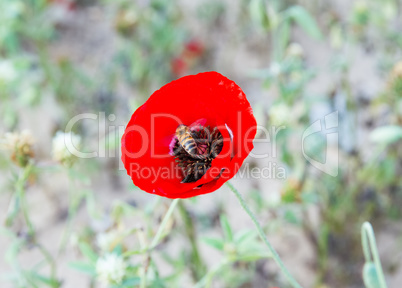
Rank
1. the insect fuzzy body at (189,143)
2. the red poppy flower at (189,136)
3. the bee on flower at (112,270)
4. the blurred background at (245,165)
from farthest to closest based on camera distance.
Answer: the blurred background at (245,165), the bee on flower at (112,270), the insect fuzzy body at (189,143), the red poppy flower at (189,136)

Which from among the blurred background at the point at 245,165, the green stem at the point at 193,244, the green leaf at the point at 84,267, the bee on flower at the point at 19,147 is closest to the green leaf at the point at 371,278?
the blurred background at the point at 245,165

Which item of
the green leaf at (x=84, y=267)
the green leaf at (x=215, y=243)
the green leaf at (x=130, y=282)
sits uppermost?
the green leaf at (x=215, y=243)

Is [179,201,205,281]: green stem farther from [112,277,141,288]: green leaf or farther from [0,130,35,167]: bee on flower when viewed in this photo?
[0,130,35,167]: bee on flower

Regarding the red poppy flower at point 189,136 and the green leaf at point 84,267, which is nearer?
the red poppy flower at point 189,136

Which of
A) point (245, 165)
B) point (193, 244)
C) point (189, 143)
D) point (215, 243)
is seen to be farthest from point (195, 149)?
point (245, 165)

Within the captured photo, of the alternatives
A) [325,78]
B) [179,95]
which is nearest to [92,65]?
[325,78]

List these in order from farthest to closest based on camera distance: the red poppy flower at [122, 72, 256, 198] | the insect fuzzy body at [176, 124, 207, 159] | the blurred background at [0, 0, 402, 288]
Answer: the blurred background at [0, 0, 402, 288]
the insect fuzzy body at [176, 124, 207, 159]
the red poppy flower at [122, 72, 256, 198]

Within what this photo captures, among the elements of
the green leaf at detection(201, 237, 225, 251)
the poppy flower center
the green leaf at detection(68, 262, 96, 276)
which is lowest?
the green leaf at detection(68, 262, 96, 276)

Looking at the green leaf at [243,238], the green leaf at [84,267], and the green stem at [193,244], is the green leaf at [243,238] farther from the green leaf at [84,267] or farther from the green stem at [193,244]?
the green leaf at [84,267]

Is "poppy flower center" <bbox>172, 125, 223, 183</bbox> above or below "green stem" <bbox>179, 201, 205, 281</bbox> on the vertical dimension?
above

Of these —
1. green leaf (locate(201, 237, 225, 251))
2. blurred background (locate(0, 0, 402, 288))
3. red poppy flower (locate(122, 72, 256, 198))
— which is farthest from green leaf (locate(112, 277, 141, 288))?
red poppy flower (locate(122, 72, 256, 198))

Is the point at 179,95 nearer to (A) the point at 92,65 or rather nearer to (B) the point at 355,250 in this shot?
(B) the point at 355,250
